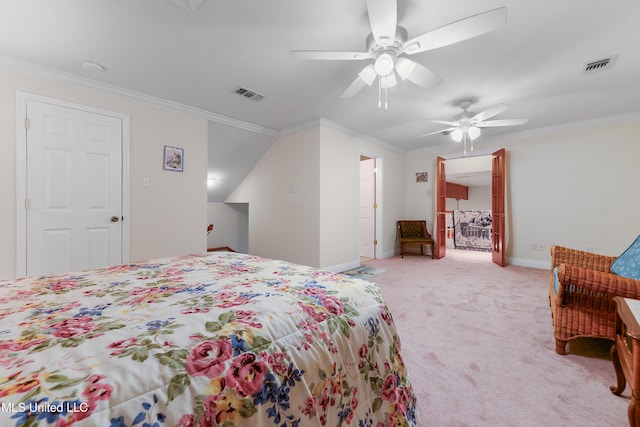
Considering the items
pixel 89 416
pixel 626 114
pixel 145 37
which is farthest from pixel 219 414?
pixel 626 114

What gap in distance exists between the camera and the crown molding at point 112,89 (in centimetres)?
241

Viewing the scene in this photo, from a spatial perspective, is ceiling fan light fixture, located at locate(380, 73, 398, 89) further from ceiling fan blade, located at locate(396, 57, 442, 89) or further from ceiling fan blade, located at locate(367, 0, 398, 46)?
ceiling fan blade, located at locate(367, 0, 398, 46)

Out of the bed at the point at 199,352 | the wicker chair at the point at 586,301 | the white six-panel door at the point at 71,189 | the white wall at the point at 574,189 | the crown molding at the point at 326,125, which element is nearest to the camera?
the bed at the point at 199,352

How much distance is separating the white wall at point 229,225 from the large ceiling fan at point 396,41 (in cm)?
446

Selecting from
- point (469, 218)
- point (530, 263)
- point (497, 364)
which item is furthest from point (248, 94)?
point (469, 218)

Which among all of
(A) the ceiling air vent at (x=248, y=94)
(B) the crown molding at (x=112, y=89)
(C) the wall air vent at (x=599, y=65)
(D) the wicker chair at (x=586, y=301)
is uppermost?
(A) the ceiling air vent at (x=248, y=94)

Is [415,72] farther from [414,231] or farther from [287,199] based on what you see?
[414,231]

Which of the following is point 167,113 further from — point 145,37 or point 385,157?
point 385,157

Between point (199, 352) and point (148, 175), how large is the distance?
3.22 metres

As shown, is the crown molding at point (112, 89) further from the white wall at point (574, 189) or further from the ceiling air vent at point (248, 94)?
the white wall at point (574, 189)

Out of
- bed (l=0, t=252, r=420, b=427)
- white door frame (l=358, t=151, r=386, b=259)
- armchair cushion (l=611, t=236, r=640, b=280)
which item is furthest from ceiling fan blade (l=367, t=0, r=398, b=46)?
white door frame (l=358, t=151, r=386, b=259)

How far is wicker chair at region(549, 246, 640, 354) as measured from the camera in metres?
1.58

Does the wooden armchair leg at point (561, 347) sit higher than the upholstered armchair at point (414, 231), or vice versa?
the upholstered armchair at point (414, 231)

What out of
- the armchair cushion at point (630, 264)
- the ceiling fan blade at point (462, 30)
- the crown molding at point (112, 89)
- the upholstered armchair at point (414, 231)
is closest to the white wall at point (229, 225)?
the crown molding at point (112, 89)
